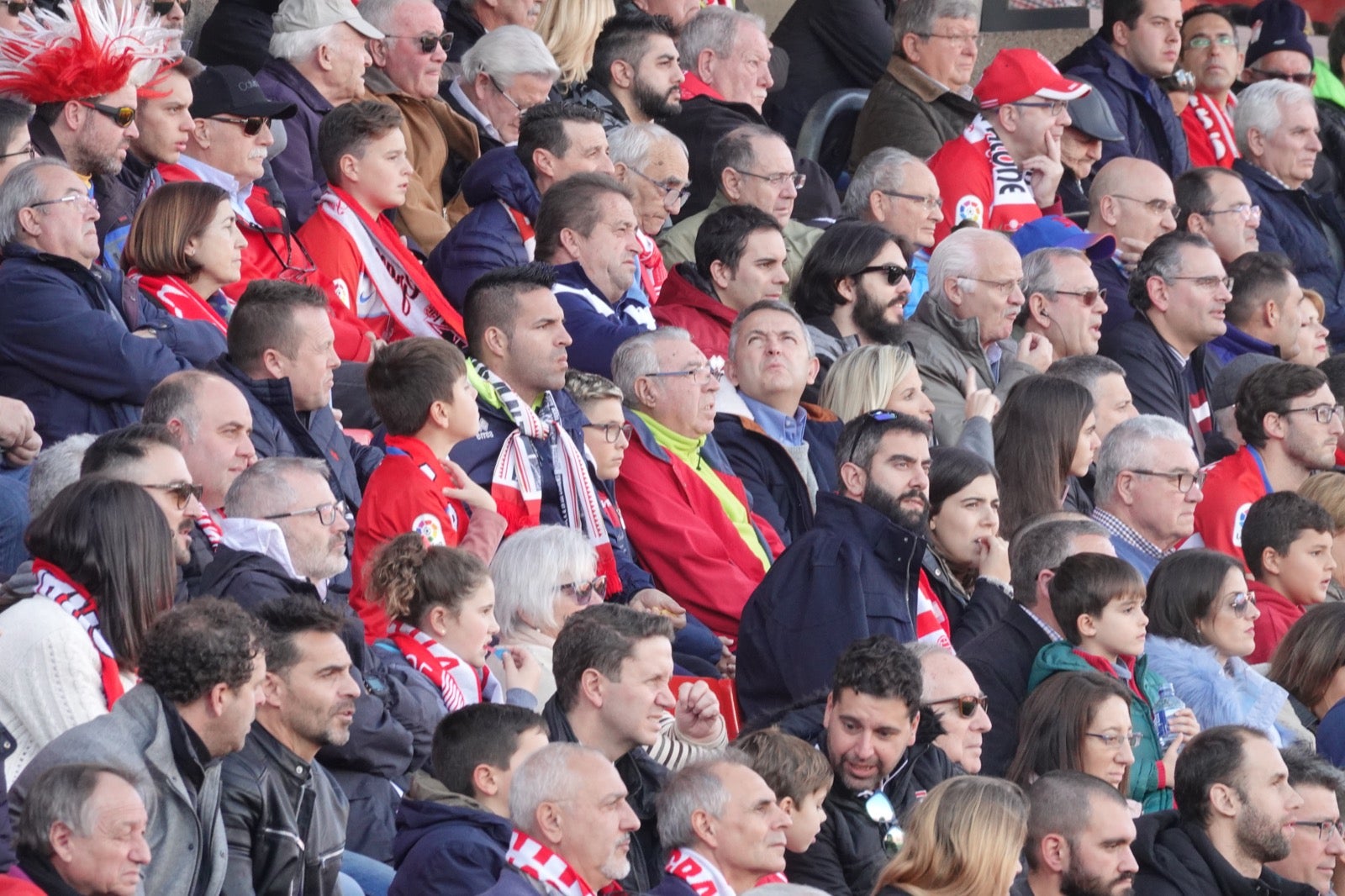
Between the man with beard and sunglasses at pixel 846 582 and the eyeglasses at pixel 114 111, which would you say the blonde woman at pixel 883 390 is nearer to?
the man with beard and sunglasses at pixel 846 582

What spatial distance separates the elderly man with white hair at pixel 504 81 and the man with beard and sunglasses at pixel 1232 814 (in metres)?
4.11

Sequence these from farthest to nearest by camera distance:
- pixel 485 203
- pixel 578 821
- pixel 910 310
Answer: pixel 910 310 < pixel 485 203 < pixel 578 821

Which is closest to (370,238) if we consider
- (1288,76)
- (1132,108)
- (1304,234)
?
(1132,108)

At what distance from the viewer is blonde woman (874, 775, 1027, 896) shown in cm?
602

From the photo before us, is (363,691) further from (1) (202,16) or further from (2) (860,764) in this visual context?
(1) (202,16)

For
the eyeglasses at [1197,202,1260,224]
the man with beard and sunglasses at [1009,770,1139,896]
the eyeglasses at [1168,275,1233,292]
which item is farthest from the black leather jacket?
the eyeglasses at [1197,202,1260,224]

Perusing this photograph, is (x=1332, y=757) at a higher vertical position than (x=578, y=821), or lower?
lower

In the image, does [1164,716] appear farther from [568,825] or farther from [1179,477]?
[568,825]

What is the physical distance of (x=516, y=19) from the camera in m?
11.0

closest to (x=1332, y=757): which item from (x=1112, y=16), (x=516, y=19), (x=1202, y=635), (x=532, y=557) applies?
(x=1202, y=635)

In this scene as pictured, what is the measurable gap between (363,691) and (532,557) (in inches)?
45.7

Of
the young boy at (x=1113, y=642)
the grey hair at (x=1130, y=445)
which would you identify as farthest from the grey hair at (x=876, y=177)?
the young boy at (x=1113, y=642)

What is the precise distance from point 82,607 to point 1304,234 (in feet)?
27.4

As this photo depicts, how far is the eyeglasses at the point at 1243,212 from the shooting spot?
11758 millimetres
